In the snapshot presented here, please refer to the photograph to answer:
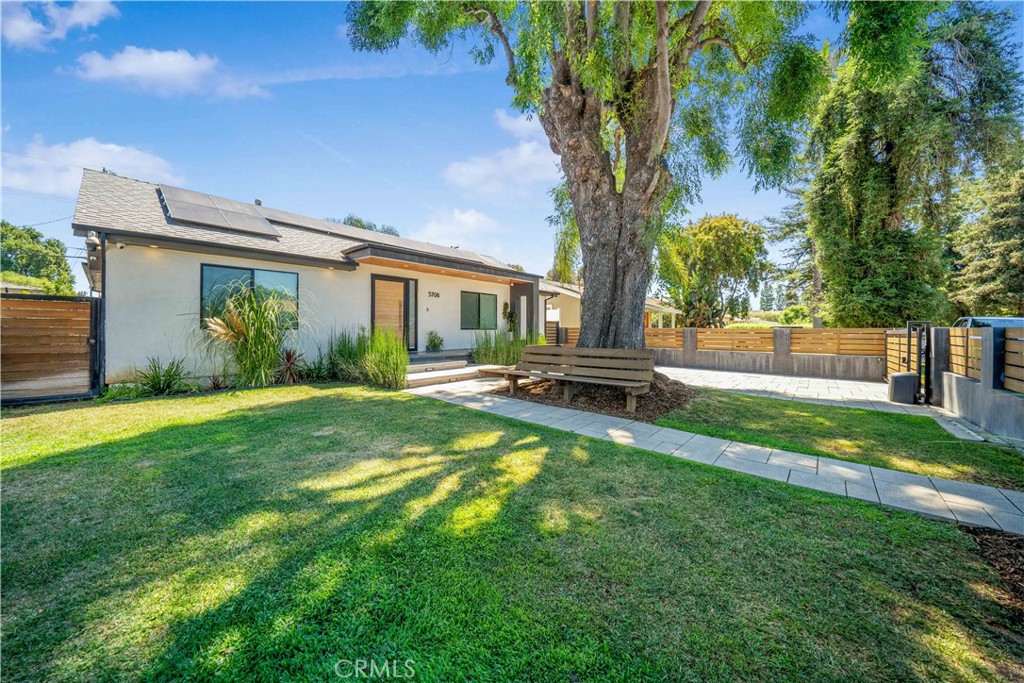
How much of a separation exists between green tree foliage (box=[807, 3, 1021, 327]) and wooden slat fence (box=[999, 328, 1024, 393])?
8288 millimetres

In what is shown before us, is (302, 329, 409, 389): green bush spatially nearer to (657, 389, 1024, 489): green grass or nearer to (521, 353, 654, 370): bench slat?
(521, 353, 654, 370): bench slat

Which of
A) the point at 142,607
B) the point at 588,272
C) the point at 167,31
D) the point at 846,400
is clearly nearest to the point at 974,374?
the point at 846,400

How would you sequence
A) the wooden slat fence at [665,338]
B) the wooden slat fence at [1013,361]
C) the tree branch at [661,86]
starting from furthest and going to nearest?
the wooden slat fence at [665,338], the tree branch at [661,86], the wooden slat fence at [1013,361]

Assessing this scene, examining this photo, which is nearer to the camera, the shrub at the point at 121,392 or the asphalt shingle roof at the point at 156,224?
the shrub at the point at 121,392

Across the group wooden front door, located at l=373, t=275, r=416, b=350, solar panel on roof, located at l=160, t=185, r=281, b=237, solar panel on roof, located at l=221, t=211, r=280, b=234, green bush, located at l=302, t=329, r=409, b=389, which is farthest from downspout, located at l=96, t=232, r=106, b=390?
wooden front door, located at l=373, t=275, r=416, b=350

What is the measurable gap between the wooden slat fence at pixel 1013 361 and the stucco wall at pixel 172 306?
11932mm

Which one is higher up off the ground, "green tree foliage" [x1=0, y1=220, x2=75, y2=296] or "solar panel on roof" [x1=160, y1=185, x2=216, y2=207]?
"green tree foliage" [x1=0, y1=220, x2=75, y2=296]

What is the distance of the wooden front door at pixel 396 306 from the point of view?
10891 millimetres

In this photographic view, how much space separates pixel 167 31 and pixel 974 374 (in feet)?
53.0

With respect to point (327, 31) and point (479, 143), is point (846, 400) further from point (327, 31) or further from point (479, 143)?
point (327, 31)

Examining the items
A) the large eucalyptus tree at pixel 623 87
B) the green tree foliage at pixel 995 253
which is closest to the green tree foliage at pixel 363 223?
the large eucalyptus tree at pixel 623 87

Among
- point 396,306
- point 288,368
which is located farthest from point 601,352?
point 396,306

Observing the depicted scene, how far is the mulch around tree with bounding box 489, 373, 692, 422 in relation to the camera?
5917 mm

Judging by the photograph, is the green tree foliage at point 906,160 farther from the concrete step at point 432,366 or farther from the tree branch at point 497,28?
the concrete step at point 432,366
